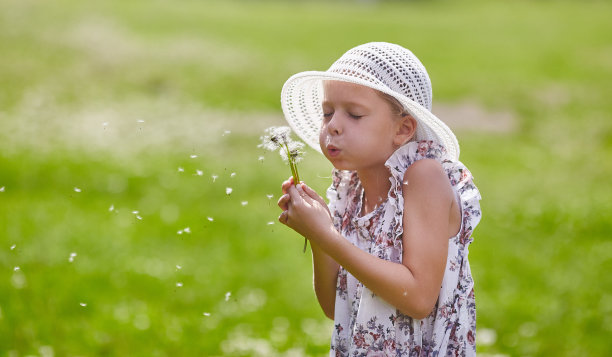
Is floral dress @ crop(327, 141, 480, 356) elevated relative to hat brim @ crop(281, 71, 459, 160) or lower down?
lower down

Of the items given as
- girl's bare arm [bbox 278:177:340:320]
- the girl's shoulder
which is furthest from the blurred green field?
girl's bare arm [bbox 278:177:340:320]

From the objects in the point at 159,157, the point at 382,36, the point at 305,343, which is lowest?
the point at 305,343

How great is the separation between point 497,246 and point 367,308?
21.3 ft

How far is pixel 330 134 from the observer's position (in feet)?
8.95

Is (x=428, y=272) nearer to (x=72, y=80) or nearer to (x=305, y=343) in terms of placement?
(x=305, y=343)

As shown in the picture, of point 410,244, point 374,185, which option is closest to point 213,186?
point 374,185

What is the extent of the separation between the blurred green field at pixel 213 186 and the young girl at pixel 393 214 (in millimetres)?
242

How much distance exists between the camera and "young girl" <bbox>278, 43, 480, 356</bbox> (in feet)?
8.72

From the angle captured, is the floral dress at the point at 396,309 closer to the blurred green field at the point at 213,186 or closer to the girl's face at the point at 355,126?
the girl's face at the point at 355,126

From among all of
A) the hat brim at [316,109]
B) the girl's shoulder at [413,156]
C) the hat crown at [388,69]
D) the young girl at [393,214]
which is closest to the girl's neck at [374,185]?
the young girl at [393,214]

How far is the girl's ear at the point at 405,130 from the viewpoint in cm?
284

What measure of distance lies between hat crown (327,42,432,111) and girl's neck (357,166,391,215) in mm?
319

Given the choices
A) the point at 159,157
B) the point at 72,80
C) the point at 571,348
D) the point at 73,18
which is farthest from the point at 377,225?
the point at 73,18

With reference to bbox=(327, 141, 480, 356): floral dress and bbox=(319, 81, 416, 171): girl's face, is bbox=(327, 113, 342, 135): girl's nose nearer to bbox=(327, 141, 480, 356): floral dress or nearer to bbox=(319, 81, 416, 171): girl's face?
bbox=(319, 81, 416, 171): girl's face
